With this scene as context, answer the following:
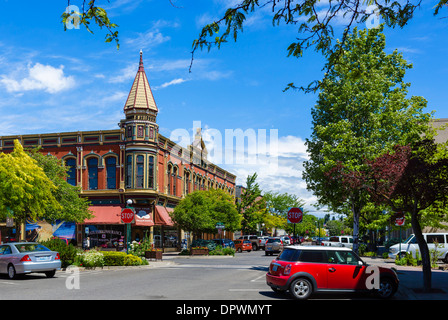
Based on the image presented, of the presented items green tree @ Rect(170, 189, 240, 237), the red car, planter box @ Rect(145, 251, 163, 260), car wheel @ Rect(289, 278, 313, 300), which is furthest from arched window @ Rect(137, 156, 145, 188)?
car wheel @ Rect(289, 278, 313, 300)

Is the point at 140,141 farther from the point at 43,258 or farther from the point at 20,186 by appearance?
the point at 43,258

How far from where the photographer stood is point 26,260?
18828 mm

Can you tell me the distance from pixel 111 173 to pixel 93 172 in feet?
6.71

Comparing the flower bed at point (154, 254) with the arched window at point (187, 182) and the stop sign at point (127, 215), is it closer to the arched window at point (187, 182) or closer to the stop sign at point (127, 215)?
the stop sign at point (127, 215)

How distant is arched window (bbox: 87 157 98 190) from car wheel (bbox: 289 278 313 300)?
123ft

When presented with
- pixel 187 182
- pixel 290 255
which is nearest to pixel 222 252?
pixel 187 182

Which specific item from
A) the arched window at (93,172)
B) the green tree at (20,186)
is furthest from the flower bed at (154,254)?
the arched window at (93,172)

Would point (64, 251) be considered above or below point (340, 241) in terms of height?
above

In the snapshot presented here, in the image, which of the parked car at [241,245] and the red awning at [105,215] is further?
the parked car at [241,245]

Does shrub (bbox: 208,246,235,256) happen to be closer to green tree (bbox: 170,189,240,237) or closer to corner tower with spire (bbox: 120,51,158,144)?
green tree (bbox: 170,189,240,237)

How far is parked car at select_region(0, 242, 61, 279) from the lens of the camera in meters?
18.8

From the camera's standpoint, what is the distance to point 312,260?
1362 cm

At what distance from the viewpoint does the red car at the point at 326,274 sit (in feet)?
43.9
